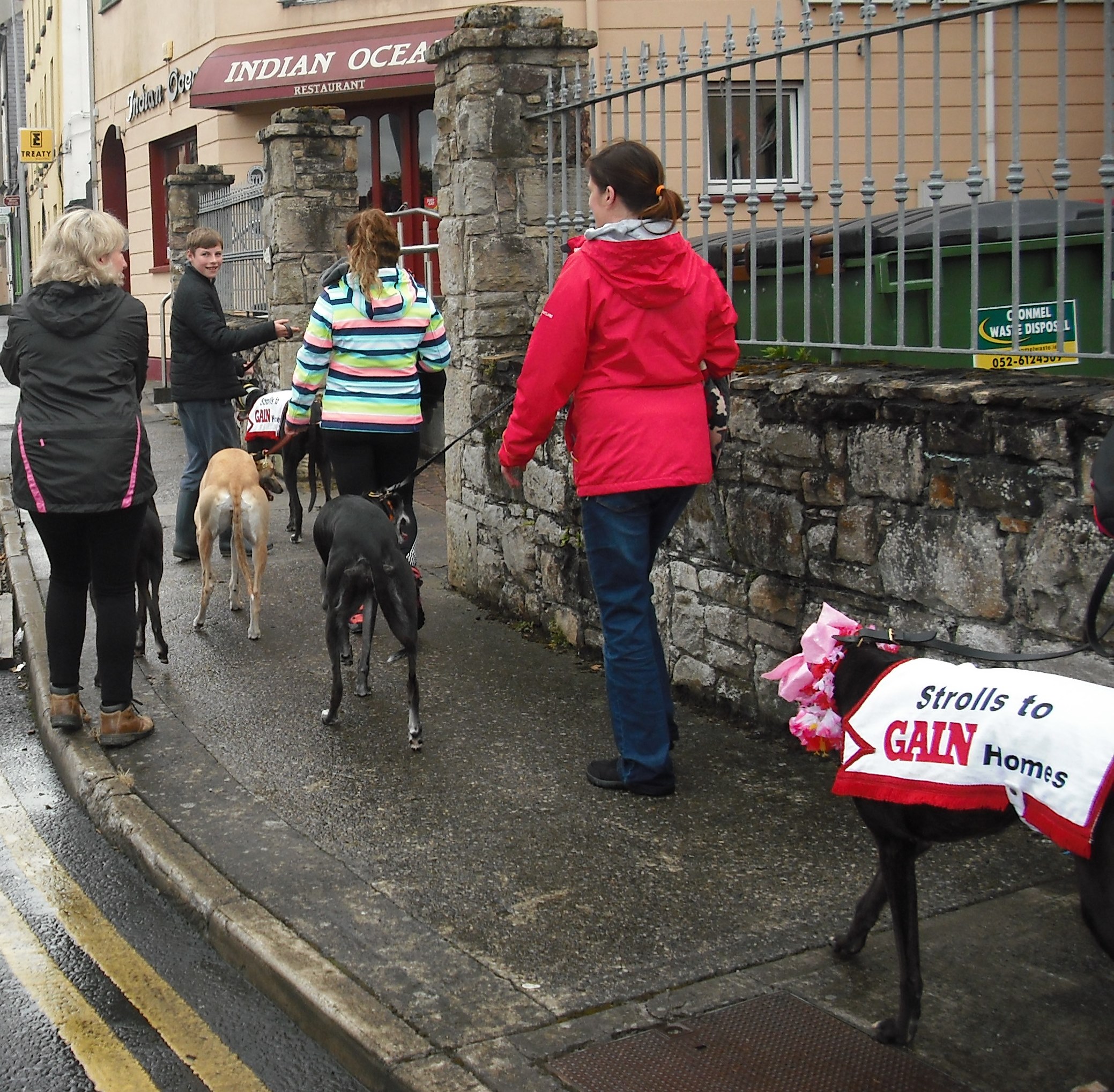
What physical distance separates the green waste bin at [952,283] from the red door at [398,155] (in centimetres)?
1304

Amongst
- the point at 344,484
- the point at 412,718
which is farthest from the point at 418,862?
the point at 344,484

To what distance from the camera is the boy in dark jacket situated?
8766 mm

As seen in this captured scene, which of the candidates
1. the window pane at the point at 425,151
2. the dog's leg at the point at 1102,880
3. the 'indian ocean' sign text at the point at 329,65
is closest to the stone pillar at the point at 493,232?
the dog's leg at the point at 1102,880

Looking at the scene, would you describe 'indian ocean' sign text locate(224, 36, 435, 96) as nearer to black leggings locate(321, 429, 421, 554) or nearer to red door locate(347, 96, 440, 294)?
red door locate(347, 96, 440, 294)

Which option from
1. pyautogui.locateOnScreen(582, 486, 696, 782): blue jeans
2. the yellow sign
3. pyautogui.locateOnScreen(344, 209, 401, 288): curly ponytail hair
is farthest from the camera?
the yellow sign

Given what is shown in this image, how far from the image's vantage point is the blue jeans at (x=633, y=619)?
4.87 meters

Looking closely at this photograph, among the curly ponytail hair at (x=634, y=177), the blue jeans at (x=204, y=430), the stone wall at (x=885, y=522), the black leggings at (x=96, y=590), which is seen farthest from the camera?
the blue jeans at (x=204, y=430)

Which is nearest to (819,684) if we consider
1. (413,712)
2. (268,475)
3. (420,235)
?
(413,712)

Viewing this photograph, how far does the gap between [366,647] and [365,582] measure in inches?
17.4

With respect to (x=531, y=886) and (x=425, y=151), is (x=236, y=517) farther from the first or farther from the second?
(x=425, y=151)

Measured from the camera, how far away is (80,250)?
544 cm

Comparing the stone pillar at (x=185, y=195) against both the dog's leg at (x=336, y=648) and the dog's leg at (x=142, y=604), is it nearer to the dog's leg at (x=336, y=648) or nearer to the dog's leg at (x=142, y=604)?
the dog's leg at (x=142, y=604)

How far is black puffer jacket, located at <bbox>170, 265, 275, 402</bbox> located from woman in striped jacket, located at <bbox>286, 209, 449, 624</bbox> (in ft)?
6.29

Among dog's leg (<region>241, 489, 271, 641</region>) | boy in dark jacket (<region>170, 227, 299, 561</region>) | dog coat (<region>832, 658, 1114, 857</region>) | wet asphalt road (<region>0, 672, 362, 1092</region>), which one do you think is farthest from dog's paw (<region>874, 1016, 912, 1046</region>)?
boy in dark jacket (<region>170, 227, 299, 561</region>)
